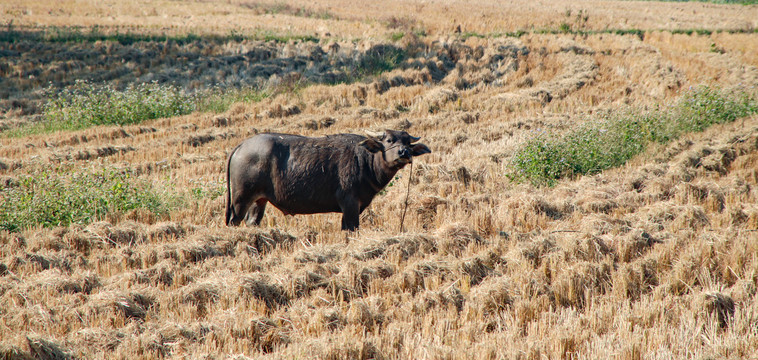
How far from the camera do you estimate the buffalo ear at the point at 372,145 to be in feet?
20.9

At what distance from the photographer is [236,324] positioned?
4.44 m

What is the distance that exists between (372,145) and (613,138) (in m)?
5.64

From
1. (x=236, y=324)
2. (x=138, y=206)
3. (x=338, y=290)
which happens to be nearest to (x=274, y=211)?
(x=138, y=206)

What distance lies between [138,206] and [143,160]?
3746mm

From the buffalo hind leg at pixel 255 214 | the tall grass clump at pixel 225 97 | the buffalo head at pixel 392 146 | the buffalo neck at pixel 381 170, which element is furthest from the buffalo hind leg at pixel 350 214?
the tall grass clump at pixel 225 97

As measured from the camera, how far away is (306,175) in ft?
21.8

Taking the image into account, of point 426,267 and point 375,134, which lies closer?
point 426,267

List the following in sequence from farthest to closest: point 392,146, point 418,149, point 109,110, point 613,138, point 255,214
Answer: point 109,110
point 613,138
point 255,214
point 418,149
point 392,146

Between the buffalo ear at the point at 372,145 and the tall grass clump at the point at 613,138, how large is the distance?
3547 millimetres

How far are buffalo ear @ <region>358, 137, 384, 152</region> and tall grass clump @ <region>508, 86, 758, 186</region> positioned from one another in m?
3.55

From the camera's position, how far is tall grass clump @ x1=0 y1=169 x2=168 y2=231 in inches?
282

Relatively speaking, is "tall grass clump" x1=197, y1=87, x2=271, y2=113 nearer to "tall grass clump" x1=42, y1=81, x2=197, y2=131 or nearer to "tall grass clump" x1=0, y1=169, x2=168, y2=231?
"tall grass clump" x1=42, y1=81, x2=197, y2=131

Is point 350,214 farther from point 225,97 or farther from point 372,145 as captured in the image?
point 225,97

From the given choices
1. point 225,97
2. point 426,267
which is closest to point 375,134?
point 426,267
